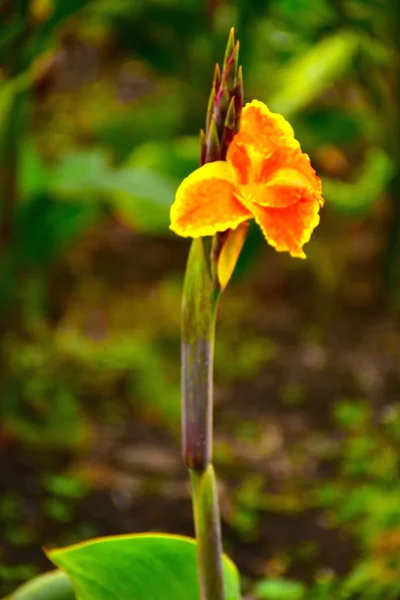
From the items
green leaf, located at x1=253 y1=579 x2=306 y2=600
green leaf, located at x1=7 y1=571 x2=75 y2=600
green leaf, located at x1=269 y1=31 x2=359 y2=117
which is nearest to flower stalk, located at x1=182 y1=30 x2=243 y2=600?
green leaf, located at x1=7 y1=571 x2=75 y2=600

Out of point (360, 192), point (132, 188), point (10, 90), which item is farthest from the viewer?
point (360, 192)

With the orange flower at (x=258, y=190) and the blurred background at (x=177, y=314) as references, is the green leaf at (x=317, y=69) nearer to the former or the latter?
the blurred background at (x=177, y=314)

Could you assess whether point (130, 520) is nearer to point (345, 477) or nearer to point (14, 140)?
point (345, 477)

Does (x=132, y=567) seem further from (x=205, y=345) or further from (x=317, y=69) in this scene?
(x=317, y=69)

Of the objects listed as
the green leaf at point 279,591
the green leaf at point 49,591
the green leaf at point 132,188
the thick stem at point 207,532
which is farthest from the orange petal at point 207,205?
the green leaf at point 132,188

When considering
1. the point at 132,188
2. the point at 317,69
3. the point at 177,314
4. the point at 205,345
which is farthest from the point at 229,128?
the point at 177,314

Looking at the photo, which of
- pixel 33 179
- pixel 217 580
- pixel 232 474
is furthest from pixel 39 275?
pixel 217 580
